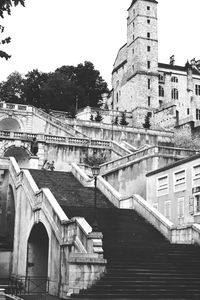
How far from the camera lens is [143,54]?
83875 millimetres

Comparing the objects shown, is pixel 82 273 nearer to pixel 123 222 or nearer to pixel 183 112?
pixel 123 222

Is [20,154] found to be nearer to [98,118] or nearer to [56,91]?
[98,118]

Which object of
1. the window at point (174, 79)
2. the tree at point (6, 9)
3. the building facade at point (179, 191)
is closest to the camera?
the tree at point (6, 9)

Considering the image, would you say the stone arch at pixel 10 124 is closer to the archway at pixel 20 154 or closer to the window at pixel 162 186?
the archway at pixel 20 154

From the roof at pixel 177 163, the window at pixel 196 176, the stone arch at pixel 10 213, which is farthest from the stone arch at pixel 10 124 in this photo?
the window at pixel 196 176

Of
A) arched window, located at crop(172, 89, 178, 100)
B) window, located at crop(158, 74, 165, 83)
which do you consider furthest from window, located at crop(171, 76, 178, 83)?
window, located at crop(158, 74, 165, 83)

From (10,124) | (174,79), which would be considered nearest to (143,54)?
(174,79)

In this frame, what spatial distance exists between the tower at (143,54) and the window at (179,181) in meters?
56.1

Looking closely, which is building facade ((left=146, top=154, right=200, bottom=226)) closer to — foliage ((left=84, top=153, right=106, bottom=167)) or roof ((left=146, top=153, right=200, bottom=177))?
roof ((left=146, top=153, right=200, bottom=177))

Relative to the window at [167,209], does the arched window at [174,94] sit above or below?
above

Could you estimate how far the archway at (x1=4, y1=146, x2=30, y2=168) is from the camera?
136 feet

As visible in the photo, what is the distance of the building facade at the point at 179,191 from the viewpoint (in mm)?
24016

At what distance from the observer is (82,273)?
16266 millimetres

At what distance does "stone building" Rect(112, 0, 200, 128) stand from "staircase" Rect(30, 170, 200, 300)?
5476 centimetres
